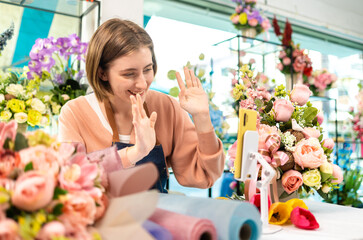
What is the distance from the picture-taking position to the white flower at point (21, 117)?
172 centimetres

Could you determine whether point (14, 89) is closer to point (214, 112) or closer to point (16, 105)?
point (16, 105)

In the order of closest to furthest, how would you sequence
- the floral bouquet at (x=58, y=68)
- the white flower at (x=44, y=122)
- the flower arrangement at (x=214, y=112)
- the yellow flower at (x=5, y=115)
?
the yellow flower at (x=5, y=115), the white flower at (x=44, y=122), the floral bouquet at (x=58, y=68), the flower arrangement at (x=214, y=112)

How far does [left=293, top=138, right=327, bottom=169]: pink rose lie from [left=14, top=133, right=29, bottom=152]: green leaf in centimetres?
101

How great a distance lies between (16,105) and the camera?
174 cm

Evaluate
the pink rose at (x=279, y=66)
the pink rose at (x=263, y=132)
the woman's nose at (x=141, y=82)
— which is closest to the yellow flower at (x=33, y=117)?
the woman's nose at (x=141, y=82)

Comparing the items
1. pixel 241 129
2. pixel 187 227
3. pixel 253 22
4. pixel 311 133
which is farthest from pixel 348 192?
pixel 187 227

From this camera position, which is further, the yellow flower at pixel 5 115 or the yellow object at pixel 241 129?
the yellow flower at pixel 5 115

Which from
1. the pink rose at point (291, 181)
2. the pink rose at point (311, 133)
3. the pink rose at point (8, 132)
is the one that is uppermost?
the pink rose at point (311, 133)

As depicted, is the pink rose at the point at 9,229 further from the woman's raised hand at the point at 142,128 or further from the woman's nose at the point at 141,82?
the woman's nose at the point at 141,82

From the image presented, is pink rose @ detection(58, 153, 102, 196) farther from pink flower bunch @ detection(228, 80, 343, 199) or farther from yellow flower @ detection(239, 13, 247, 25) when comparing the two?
yellow flower @ detection(239, 13, 247, 25)

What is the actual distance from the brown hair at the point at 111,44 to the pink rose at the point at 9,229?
0.98 meters

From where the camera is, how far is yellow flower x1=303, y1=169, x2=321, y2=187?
1239 mm

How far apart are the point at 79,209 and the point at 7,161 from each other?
128 mm

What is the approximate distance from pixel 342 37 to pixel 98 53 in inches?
198
